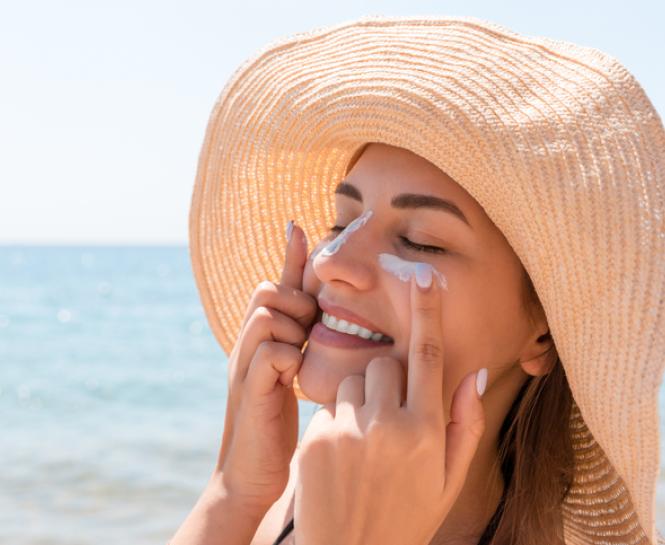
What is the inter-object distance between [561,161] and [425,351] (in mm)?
514

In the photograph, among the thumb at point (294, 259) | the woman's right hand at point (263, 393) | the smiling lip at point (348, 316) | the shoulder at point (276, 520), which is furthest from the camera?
the shoulder at point (276, 520)

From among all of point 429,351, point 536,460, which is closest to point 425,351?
point 429,351

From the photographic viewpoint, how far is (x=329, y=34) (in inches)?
98.1

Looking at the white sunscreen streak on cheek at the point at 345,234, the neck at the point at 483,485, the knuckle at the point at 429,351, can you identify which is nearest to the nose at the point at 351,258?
the white sunscreen streak on cheek at the point at 345,234

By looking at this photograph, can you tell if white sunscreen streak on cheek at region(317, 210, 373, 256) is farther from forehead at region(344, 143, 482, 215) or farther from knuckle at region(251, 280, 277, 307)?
knuckle at region(251, 280, 277, 307)

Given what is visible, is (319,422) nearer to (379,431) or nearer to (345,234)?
(379,431)

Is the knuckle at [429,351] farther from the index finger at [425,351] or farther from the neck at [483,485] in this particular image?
the neck at [483,485]

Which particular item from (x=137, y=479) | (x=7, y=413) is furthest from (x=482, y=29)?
(x=7, y=413)

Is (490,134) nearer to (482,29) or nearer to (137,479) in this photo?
(482,29)

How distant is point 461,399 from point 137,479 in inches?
230

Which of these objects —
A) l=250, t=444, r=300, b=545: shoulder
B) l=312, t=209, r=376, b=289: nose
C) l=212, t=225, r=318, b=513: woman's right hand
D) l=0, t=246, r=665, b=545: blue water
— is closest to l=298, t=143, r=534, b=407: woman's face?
l=312, t=209, r=376, b=289: nose

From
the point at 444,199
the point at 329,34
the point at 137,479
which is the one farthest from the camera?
the point at 137,479

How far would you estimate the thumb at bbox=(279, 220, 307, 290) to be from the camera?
2.40 metres

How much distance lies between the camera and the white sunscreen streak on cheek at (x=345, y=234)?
2.09m
